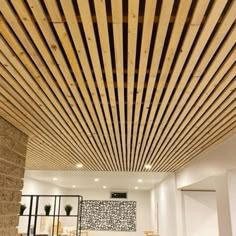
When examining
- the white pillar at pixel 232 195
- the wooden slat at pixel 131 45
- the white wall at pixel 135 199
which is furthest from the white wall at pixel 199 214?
the white wall at pixel 135 199

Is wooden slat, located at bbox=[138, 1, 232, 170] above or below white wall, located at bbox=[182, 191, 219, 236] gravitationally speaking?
above

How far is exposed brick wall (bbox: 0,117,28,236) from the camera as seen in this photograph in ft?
10.9

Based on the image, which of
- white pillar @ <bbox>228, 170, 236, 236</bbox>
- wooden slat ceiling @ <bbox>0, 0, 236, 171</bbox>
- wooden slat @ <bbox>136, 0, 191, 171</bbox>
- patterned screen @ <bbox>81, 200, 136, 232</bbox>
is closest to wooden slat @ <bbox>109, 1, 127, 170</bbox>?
wooden slat ceiling @ <bbox>0, 0, 236, 171</bbox>

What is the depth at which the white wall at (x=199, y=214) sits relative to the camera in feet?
24.2

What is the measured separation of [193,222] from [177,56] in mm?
6453

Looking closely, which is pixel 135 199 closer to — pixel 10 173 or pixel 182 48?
pixel 10 173

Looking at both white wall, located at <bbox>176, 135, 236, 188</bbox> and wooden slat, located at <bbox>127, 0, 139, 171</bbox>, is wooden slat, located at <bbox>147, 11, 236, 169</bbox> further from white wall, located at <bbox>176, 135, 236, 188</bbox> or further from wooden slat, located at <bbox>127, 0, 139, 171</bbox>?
white wall, located at <bbox>176, 135, 236, 188</bbox>

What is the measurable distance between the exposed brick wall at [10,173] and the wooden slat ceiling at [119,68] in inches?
5.8

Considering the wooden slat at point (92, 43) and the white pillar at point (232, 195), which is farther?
the white pillar at point (232, 195)

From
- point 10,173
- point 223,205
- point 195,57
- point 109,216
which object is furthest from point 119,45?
point 109,216

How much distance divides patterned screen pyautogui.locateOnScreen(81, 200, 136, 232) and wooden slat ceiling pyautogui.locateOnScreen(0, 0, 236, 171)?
38.9 ft

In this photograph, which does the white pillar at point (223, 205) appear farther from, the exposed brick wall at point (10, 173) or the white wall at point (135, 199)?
the white wall at point (135, 199)

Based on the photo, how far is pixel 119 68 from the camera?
200cm

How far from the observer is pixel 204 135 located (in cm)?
383
